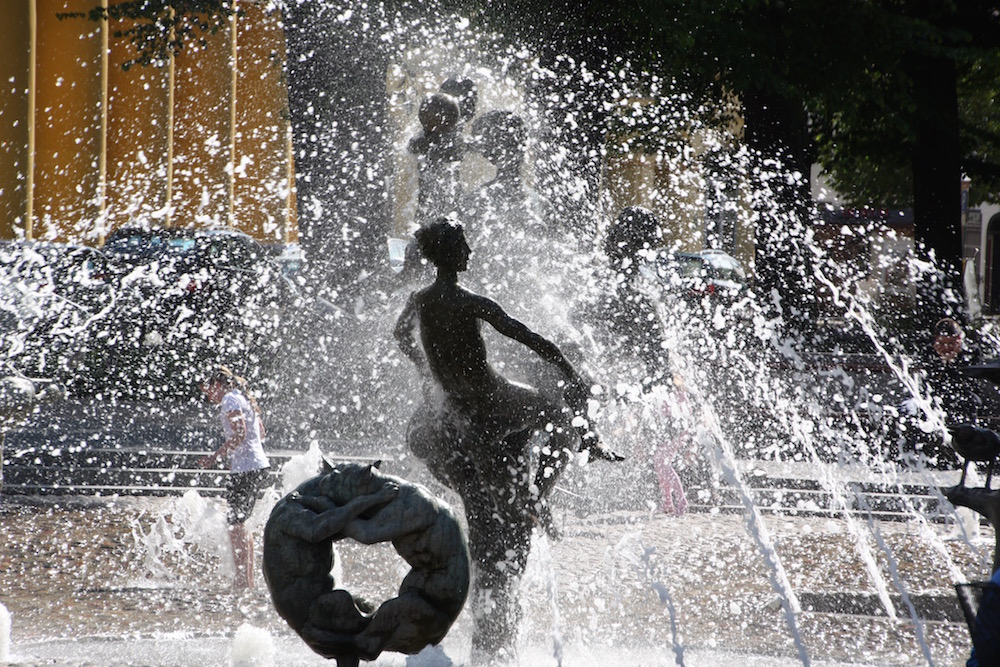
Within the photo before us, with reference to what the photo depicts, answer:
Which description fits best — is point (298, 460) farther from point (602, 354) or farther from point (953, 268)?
point (953, 268)

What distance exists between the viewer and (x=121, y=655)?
16.9ft

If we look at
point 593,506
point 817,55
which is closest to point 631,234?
point 593,506

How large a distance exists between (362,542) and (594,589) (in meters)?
3.99

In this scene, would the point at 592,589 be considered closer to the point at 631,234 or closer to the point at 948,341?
the point at 631,234

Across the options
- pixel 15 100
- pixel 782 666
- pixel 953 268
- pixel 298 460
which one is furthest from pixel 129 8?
pixel 782 666

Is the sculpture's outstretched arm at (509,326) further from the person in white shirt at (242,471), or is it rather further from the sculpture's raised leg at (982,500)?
the person in white shirt at (242,471)

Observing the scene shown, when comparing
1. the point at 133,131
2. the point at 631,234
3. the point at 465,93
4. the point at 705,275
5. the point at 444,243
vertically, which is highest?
the point at 444,243

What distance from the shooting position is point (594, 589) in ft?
23.2

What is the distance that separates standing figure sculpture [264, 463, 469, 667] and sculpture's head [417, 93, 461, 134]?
5.25 m

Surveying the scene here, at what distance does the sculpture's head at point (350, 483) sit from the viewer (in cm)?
334

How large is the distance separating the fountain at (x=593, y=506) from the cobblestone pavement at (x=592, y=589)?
0.03 metres

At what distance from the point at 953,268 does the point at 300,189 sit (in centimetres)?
894

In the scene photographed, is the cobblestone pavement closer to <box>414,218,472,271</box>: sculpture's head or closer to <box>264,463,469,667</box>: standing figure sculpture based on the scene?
<box>264,463,469,667</box>: standing figure sculpture

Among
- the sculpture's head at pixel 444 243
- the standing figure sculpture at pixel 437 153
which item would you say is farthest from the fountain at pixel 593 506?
the sculpture's head at pixel 444 243
